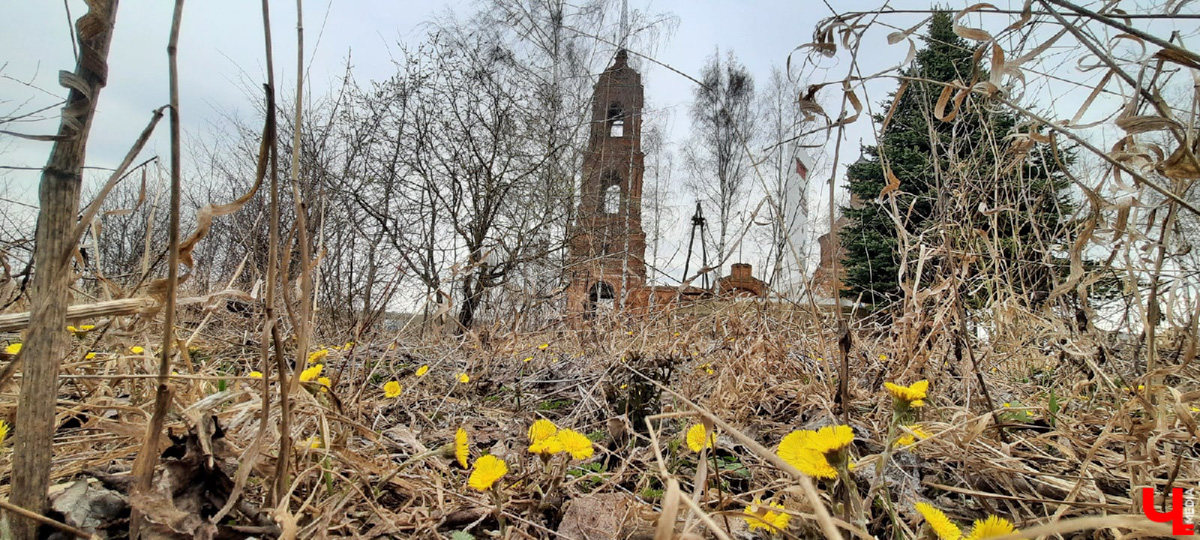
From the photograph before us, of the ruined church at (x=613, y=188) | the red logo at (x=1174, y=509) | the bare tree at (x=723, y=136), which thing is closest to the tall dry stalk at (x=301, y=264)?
the red logo at (x=1174, y=509)

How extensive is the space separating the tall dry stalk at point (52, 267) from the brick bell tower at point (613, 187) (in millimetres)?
7248

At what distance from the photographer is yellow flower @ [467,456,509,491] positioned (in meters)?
0.75

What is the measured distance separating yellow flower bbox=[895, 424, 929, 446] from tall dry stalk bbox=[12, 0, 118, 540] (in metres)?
1.03

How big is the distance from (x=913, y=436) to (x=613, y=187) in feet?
38.0

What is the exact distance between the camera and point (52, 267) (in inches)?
19.8

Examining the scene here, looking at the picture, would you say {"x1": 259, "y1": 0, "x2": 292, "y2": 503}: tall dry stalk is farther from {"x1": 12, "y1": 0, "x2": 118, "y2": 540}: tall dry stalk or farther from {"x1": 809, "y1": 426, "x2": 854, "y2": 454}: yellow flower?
{"x1": 809, "y1": 426, "x2": 854, "y2": 454}: yellow flower

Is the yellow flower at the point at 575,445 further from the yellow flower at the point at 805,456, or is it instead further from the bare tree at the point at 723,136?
the bare tree at the point at 723,136

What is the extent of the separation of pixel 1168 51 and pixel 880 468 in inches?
23.9

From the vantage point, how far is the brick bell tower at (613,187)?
975cm

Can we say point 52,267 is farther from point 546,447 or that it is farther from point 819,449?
point 819,449

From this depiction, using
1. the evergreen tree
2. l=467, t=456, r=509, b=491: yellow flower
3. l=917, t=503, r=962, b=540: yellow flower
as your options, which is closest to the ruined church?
the evergreen tree

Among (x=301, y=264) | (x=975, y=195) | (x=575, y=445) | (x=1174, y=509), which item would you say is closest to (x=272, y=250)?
(x=301, y=264)

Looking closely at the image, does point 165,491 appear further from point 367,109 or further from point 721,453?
point 367,109

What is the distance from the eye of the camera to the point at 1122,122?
0.71m
